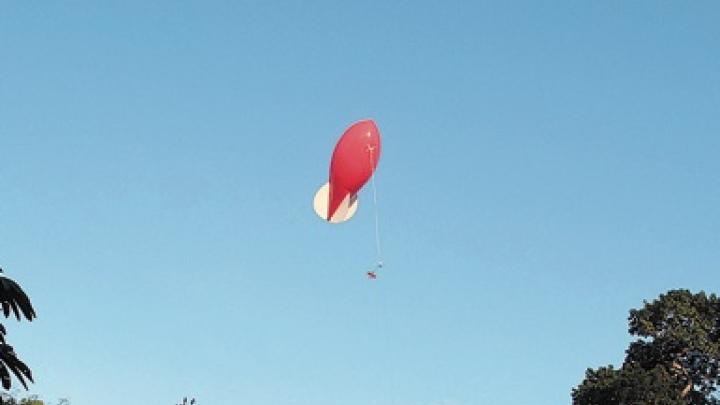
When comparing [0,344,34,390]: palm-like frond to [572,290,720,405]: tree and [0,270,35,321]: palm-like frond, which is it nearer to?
[0,270,35,321]: palm-like frond

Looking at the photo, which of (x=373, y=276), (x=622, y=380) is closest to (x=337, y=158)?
(x=373, y=276)

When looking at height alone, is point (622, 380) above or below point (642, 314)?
below

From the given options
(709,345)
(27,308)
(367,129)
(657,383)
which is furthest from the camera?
(709,345)

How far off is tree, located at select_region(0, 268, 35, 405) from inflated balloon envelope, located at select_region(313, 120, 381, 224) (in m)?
15.0

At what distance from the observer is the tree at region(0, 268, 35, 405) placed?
659 cm

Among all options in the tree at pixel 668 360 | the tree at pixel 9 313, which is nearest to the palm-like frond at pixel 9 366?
the tree at pixel 9 313

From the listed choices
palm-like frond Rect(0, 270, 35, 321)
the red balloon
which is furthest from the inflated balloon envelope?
palm-like frond Rect(0, 270, 35, 321)

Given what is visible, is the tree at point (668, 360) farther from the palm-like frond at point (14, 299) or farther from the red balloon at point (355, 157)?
the palm-like frond at point (14, 299)

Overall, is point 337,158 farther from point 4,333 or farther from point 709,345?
point 709,345

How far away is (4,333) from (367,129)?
15.4 metres

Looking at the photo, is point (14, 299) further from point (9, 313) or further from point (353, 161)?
point (353, 161)

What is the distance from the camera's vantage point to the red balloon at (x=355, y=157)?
2152 centimetres

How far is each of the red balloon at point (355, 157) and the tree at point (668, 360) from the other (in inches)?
1341

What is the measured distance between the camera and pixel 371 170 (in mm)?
21891
